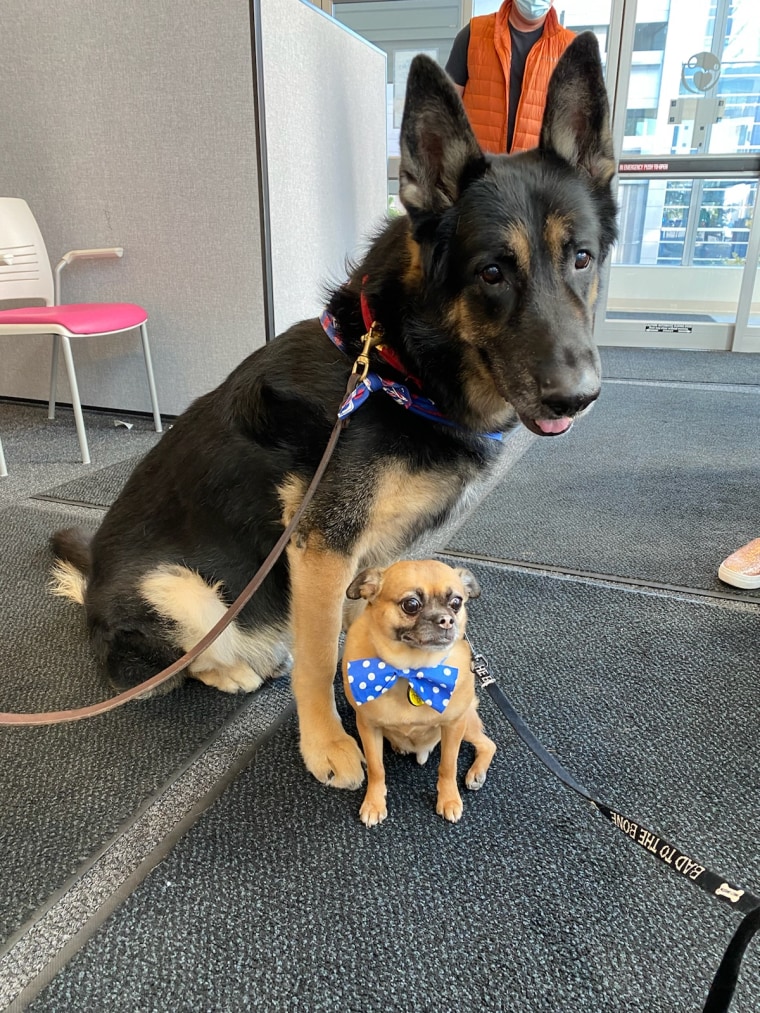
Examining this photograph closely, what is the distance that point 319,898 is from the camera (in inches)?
41.2

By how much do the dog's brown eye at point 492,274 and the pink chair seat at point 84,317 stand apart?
7.81ft

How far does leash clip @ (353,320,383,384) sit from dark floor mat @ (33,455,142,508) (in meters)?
1.75

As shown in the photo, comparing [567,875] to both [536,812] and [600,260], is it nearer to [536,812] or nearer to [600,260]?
[536,812]

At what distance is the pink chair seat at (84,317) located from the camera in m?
2.94

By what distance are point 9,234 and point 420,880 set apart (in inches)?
144

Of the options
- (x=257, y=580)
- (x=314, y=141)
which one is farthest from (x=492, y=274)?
(x=314, y=141)

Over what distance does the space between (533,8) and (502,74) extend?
1.02 ft

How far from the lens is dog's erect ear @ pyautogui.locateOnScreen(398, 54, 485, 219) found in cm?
114

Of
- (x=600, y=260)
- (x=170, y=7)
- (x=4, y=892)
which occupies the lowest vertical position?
(x=4, y=892)

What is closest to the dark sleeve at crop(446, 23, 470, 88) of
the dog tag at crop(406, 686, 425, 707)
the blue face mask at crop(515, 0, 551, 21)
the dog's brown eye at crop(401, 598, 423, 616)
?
the blue face mask at crop(515, 0, 551, 21)

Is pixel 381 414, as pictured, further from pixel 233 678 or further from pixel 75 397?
pixel 75 397

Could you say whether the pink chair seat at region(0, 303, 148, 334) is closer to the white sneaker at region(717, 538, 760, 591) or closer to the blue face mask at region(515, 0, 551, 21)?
the blue face mask at region(515, 0, 551, 21)

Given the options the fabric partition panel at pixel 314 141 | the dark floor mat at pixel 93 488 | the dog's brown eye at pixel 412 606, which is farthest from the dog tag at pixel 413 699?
the fabric partition panel at pixel 314 141

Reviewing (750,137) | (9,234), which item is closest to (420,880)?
(9,234)
